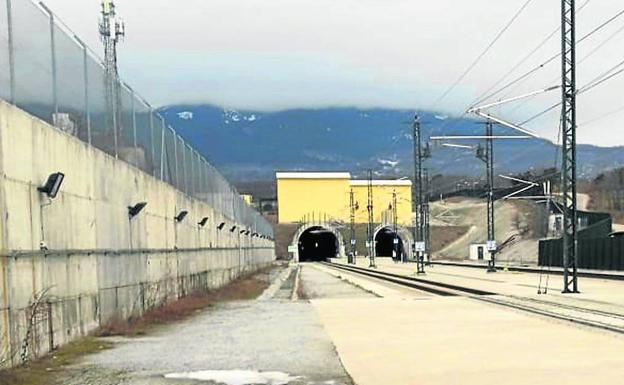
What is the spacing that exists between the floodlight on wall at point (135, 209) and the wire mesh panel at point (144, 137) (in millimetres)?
1790

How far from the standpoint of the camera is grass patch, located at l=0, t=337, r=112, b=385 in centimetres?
1204

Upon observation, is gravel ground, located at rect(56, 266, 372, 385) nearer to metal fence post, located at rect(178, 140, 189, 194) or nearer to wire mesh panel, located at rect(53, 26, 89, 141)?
wire mesh panel, located at rect(53, 26, 89, 141)

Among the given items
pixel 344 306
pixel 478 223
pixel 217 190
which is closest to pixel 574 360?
pixel 344 306

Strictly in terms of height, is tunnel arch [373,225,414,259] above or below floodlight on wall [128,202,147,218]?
below

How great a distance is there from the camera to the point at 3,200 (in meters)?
13.1

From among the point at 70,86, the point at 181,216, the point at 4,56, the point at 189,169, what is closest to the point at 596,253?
the point at 189,169

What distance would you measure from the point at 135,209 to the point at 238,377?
1257 cm

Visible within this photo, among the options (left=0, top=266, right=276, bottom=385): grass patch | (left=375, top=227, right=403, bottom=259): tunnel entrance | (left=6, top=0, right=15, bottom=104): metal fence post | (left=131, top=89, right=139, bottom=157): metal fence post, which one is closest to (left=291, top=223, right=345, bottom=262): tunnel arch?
(left=375, top=227, right=403, bottom=259): tunnel entrance

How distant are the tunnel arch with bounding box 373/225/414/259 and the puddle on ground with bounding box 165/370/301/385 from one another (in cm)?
11198

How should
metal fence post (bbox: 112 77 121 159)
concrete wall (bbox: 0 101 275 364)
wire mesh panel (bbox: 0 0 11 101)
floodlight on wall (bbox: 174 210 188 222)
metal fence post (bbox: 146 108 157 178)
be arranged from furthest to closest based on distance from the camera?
floodlight on wall (bbox: 174 210 188 222), metal fence post (bbox: 146 108 157 178), metal fence post (bbox: 112 77 121 159), wire mesh panel (bbox: 0 0 11 101), concrete wall (bbox: 0 101 275 364)

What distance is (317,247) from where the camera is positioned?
7254 inches

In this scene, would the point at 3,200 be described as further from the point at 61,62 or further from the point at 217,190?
the point at 217,190

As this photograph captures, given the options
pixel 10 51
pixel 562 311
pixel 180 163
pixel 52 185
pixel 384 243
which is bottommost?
pixel 384 243

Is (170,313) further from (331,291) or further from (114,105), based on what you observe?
(331,291)
